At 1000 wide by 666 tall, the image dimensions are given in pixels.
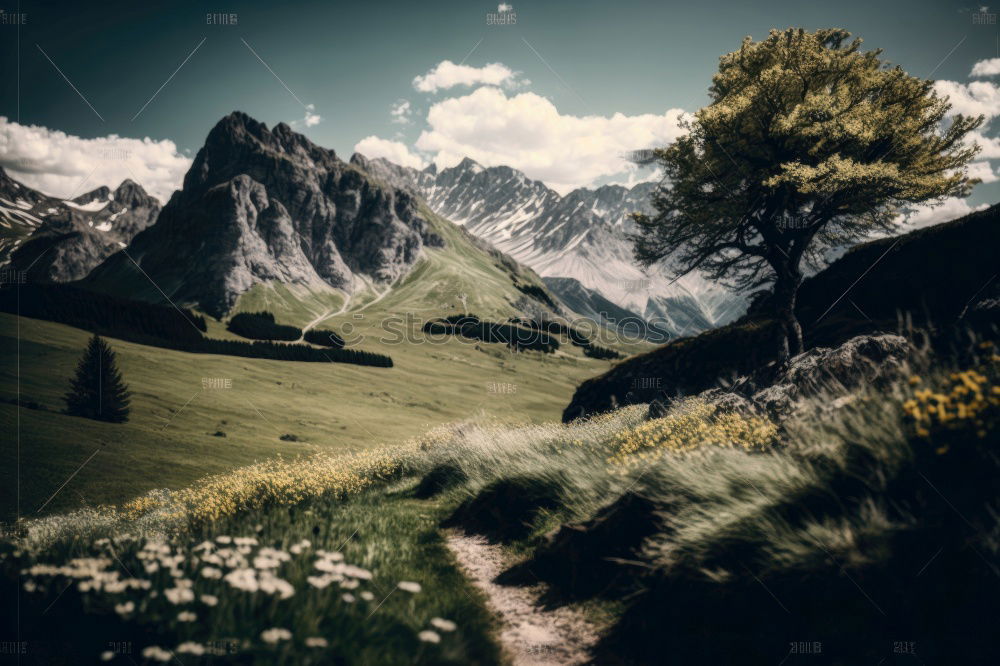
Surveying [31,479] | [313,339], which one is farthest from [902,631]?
[313,339]

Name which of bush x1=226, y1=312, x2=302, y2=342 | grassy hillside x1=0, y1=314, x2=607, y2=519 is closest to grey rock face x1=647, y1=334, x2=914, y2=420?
grassy hillside x1=0, y1=314, x2=607, y2=519

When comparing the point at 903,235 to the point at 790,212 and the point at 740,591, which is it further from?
the point at 740,591

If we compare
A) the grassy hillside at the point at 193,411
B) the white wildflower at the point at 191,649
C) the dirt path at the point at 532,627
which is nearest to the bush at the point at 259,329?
the grassy hillside at the point at 193,411

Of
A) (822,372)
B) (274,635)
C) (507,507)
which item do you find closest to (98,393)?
(507,507)

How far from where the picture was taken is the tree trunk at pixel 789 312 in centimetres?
1817

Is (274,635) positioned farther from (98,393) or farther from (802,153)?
(98,393)

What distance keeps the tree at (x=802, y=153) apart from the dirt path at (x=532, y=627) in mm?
16066

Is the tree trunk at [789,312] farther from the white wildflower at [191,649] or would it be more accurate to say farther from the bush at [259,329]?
the bush at [259,329]

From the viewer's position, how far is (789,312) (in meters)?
18.4

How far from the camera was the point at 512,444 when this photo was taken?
1281 cm

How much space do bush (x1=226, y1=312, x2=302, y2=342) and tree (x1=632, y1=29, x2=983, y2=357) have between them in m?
164

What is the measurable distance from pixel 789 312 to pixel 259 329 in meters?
177

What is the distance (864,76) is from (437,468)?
22.2 metres

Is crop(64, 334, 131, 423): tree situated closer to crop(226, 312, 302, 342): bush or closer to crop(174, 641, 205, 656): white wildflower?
crop(174, 641, 205, 656): white wildflower
